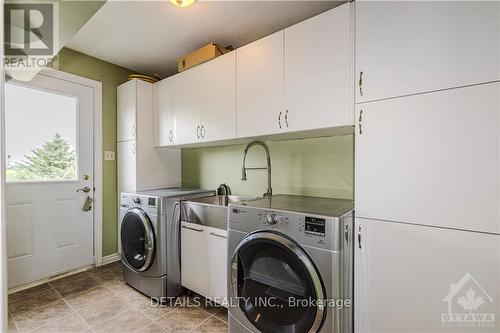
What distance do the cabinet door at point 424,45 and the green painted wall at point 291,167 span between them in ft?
2.09

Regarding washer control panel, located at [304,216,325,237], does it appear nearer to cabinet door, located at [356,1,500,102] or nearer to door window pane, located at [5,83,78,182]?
cabinet door, located at [356,1,500,102]

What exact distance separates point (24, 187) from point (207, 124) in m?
1.80

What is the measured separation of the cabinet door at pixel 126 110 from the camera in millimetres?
2643

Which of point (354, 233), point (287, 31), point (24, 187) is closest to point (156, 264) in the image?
point (24, 187)

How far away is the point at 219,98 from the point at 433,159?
1604 millimetres

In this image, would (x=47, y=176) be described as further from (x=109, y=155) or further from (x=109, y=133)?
(x=109, y=133)

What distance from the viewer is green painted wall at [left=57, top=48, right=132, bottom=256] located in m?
2.78

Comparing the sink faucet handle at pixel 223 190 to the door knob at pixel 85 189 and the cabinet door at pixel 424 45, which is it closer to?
the door knob at pixel 85 189

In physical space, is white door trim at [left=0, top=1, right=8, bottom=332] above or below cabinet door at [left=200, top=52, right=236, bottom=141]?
below

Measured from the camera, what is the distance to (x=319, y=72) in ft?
5.16

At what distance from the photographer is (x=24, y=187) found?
226 cm

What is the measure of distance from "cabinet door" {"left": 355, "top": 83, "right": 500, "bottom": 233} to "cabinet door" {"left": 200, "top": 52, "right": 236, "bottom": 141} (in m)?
1.05

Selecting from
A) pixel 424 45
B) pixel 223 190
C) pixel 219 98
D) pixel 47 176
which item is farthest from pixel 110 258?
pixel 424 45

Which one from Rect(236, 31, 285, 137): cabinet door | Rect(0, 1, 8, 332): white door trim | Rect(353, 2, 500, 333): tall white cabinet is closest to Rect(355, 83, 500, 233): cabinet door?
Rect(353, 2, 500, 333): tall white cabinet
